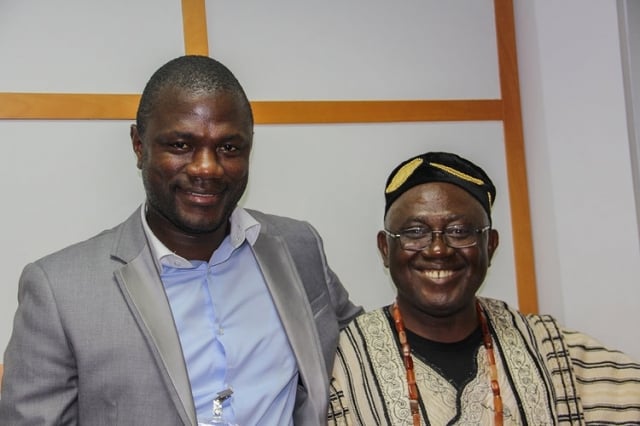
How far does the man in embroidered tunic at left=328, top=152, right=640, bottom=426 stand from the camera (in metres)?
1.60

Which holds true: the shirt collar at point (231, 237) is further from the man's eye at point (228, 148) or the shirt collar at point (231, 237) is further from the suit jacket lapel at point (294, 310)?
the man's eye at point (228, 148)

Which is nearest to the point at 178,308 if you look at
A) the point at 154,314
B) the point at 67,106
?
the point at 154,314

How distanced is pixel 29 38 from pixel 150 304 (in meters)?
1.22

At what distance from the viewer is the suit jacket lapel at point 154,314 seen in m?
1.39

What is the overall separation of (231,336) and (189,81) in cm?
61

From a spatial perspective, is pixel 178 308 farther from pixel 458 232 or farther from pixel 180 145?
pixel 458 232

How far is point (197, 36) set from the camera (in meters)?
2.29

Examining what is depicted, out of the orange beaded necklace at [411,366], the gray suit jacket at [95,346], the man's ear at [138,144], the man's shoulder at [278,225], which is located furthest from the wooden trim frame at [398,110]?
the orange beaded necklace at [411,366]

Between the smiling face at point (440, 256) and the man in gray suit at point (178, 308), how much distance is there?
0.93ft

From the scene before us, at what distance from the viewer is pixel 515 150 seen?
2.67 metres

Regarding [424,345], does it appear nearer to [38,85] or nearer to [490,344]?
[490,344]

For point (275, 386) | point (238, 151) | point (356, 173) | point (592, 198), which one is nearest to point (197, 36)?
point (356, 173)

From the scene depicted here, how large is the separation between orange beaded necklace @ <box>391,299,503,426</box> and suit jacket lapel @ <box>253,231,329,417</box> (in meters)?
0.21

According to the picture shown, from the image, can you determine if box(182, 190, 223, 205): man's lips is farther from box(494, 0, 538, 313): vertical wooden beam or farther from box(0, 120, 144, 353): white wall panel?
box(494, 0, 538, 313): vertical wooden beam
